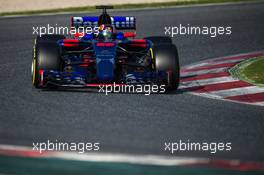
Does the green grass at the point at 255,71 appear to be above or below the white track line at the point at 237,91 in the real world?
above

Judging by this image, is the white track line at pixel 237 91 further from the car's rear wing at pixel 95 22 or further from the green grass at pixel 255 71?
the car's rear wing at pixel 95 22

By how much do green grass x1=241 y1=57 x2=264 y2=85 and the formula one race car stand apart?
1.52m

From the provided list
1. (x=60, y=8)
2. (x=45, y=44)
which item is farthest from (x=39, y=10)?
(x=45, y=44)

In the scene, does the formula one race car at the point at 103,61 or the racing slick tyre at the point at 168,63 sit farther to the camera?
the racing slick tyre at the point at 168,63

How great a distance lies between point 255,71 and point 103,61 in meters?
3.23

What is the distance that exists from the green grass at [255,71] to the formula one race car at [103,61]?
59.9 inches

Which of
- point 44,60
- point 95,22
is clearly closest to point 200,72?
point 95,22

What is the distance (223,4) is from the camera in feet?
84.1

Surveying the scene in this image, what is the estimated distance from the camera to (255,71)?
1548 cm

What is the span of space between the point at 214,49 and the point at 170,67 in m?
5.16

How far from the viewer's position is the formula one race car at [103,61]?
525 inches
